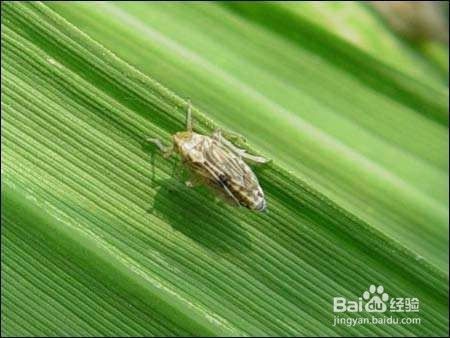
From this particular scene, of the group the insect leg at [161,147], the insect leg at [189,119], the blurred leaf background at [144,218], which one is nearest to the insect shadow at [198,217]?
the blurred leaf background at [144,218]

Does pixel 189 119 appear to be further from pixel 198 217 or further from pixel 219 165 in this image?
pixel 198 217

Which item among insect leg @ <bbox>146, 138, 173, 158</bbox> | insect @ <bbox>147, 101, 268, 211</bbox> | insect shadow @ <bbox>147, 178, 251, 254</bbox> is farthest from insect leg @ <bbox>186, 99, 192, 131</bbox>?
insect shadow @ <bbox>147, 178, 251, 254</bbox>

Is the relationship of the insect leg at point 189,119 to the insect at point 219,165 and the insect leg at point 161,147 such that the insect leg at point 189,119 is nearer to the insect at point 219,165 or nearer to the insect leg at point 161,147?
the insect at point 219,165

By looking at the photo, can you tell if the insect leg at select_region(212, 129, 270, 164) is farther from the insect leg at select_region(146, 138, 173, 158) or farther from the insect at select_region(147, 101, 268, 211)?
the insect leg at select_region(146, 138, 173, 158)

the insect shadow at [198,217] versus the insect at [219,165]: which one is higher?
the insect at [219,165]

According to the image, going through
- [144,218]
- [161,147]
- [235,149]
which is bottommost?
[144,218]

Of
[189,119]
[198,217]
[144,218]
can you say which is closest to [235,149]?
[189,119]
